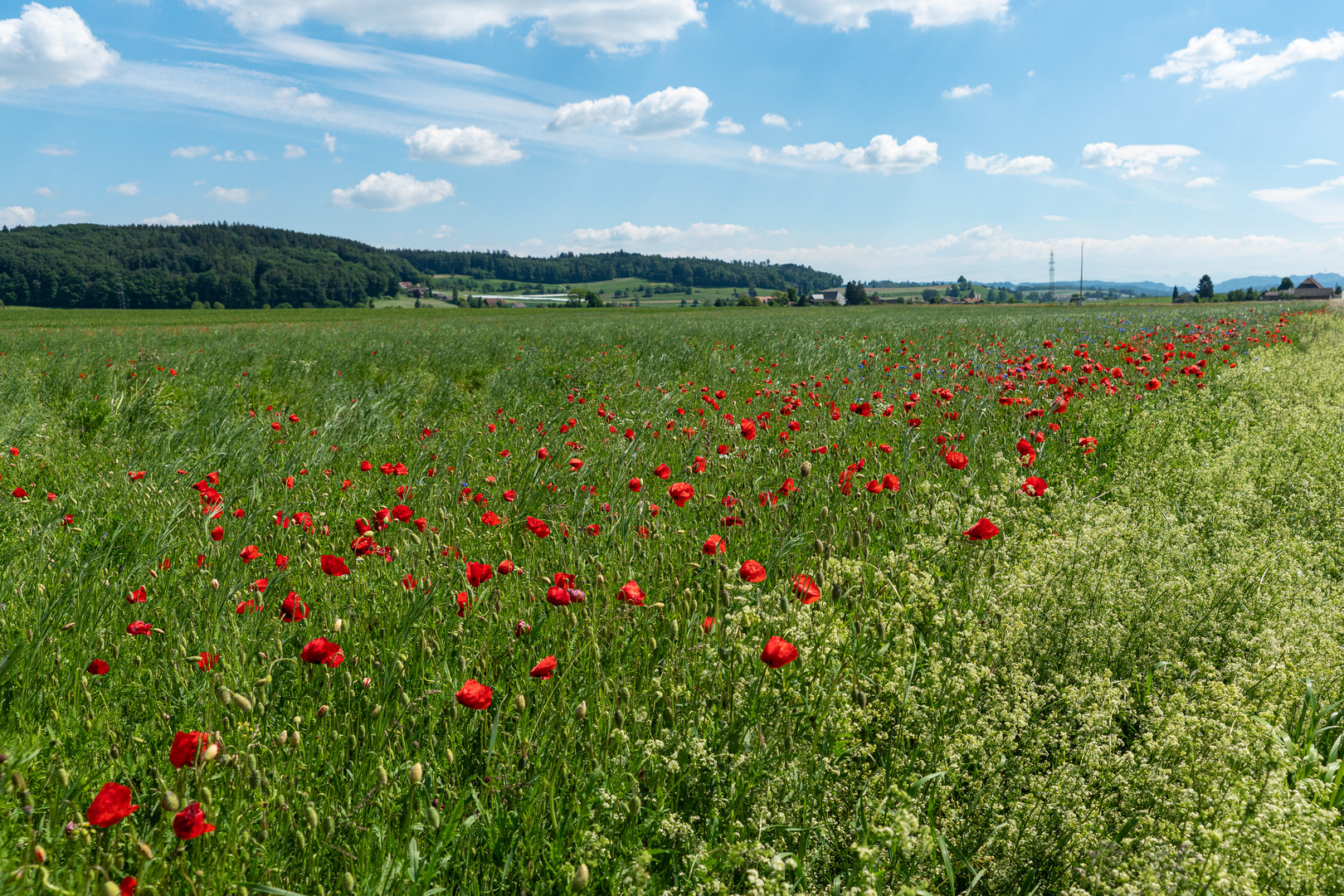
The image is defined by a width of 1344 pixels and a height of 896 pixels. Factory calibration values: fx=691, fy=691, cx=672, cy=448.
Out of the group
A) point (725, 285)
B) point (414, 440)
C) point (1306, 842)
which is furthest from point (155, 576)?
point (725, 285)

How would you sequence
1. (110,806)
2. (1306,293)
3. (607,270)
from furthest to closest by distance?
(607,270) < (1306,293) < (110,806)

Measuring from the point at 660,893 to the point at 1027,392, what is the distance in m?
6.37

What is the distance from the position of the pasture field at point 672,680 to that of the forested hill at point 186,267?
100 meters

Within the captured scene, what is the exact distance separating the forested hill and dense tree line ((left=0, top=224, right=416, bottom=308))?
0.42 ft

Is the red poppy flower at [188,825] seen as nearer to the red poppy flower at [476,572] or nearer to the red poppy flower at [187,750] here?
the red poppy flower at [187,750]

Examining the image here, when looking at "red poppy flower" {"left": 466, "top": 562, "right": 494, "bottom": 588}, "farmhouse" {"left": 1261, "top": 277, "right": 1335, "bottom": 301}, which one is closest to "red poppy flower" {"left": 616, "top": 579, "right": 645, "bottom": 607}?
"red poppy flower" {"left": 466, "top": 562, "right": 494, "bottom": 588}

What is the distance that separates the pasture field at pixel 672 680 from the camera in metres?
1.52

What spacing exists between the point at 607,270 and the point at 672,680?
186m

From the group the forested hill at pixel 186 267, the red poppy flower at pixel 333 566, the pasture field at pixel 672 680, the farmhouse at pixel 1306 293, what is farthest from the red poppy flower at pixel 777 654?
the forested hill at pixel 186 267

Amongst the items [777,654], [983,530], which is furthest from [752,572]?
[983,530]

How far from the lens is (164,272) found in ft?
321

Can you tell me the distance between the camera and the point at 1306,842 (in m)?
1.36

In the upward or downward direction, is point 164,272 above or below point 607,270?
below

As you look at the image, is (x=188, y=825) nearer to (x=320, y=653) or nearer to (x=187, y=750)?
(x=187, y=750)
